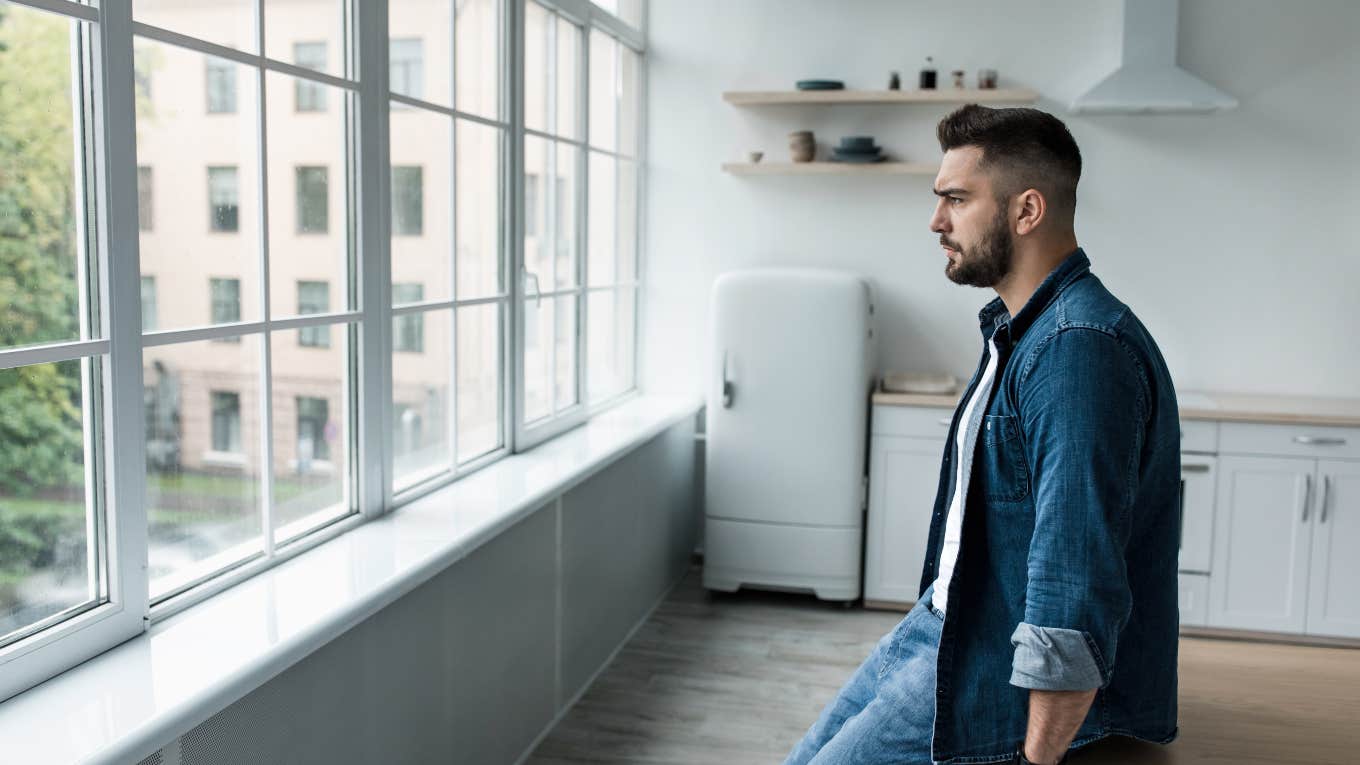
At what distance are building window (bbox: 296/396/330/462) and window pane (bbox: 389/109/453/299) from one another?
0.44 metres

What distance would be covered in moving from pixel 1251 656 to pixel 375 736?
1.72 metres

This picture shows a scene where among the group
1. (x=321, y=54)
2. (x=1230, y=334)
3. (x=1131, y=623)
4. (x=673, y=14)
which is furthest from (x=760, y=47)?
(x=1131, y=623)

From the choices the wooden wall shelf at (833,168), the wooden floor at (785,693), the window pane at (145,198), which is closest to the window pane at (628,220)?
the wooden wall shelf at (833,168)

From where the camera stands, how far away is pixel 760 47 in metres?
4.88

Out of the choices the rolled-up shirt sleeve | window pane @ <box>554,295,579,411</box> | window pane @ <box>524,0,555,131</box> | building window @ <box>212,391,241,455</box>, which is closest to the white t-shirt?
the rolled-up shirt sleeve

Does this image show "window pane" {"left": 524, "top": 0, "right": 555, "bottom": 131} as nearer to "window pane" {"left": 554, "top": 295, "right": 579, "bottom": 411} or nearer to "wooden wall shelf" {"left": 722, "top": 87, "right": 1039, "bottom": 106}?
"window pane" {"left": 554, "top": 295, "right": 579, "bottom": 411}

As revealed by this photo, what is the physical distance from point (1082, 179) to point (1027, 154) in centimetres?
321

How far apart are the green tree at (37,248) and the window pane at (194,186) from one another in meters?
0.20

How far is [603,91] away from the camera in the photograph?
457 centimetres

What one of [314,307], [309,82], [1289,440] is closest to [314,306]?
[314,307]

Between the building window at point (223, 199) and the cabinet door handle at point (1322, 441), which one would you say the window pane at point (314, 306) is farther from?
the cabinet door handle at point (1322, 441)

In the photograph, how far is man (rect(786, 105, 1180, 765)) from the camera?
4.77 feet

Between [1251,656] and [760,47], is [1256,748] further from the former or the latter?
[760,47]

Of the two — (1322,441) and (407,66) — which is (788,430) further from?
(407,66)
